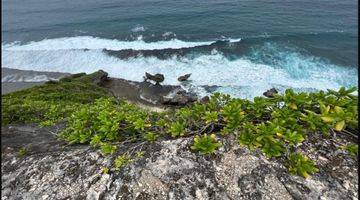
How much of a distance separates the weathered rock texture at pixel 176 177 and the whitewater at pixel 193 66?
23.9 m

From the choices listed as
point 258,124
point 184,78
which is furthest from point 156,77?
point 258,124

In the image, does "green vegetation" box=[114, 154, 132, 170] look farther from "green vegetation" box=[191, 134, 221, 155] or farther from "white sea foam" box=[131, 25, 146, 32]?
"white sea foam" box=[131, 25, 146, 32]

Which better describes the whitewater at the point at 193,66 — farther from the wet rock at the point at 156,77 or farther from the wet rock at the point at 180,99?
the wet rock at the point at 180,99

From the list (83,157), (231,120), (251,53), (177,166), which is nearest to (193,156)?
(177,166)

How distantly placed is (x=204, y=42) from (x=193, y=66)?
7.22m

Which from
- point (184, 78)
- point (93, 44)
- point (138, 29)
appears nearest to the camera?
point (184, 78)

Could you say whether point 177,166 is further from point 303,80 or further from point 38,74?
point 38,74

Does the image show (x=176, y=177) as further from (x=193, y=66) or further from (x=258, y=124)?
(x=193, y=66)

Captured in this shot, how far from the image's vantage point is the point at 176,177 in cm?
474

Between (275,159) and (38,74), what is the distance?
35.7 m

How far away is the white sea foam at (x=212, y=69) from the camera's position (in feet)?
97.5

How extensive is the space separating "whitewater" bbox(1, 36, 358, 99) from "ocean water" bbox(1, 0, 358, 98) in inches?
4.0

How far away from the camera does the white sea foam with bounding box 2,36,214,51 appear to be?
40.1 meters

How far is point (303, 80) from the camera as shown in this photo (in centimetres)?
3030
